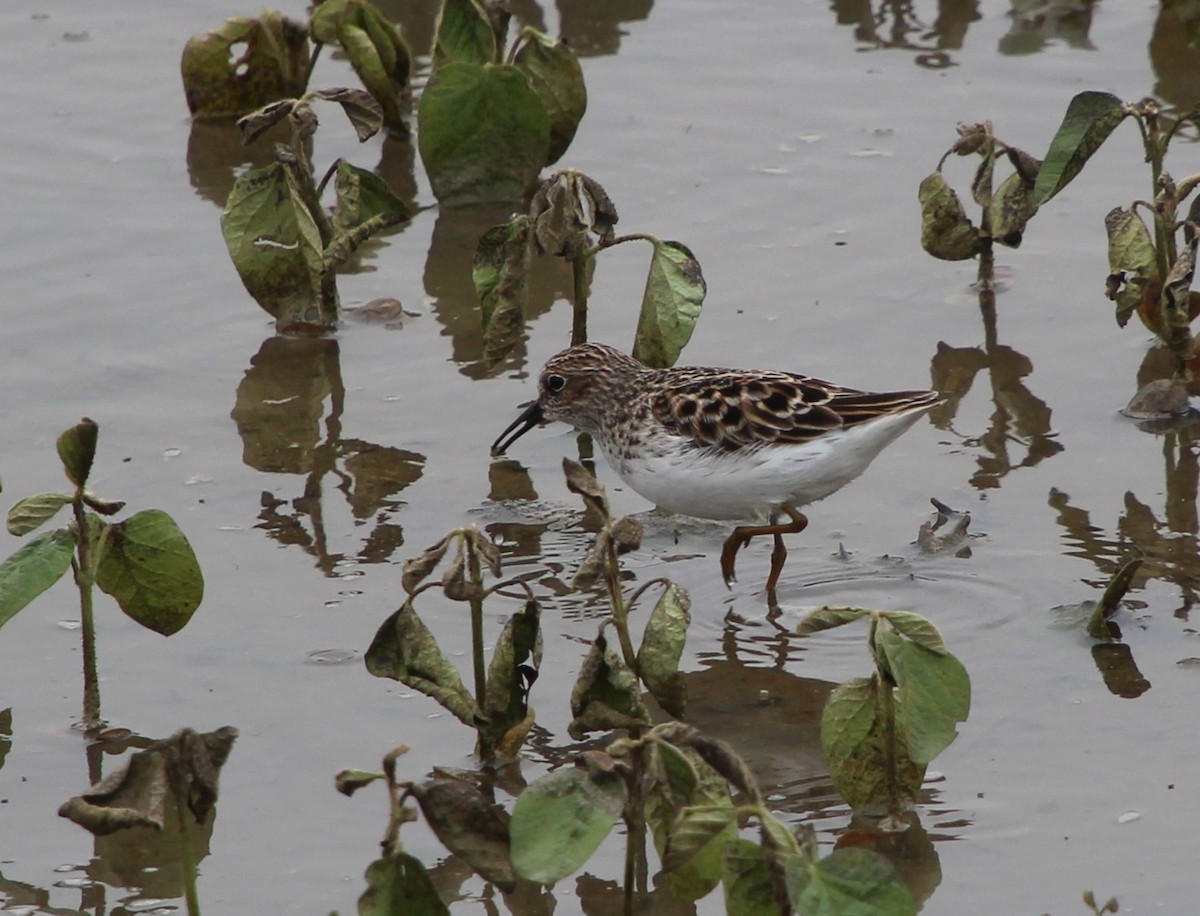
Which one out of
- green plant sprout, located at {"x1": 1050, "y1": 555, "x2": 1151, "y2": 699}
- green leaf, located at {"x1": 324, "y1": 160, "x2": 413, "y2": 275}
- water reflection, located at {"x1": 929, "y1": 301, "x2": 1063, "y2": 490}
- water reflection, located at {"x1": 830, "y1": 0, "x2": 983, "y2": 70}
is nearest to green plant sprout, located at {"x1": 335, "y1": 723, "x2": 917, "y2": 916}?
green plant sprout, located at {"x1": 1050, "y1": 555, "x2": 1151, "y2": 699}

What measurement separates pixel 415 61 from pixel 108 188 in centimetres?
234

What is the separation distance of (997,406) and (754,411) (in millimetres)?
1711

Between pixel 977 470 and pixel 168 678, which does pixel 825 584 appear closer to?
pixel 977 470

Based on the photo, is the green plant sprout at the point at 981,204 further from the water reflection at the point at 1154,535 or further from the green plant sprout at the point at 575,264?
the green plant sprout at the point at 575,264

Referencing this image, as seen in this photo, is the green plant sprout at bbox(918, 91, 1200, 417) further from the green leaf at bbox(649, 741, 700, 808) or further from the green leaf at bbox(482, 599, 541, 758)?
the green leaf at bbox(649, 741, 700, 808)

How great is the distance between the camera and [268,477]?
26.9 feet

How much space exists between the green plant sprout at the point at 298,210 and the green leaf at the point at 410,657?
10.9 feet

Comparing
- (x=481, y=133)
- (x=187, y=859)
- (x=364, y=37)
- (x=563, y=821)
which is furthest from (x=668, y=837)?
(x=364, y=37)

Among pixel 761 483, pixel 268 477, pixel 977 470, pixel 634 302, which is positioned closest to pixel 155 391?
pixel 268 477

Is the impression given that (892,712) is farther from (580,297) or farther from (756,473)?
(580,297)

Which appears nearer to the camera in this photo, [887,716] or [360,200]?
[887,716]

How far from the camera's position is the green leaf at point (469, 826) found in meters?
4.65

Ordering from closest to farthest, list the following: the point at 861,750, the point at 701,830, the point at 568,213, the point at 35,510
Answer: the point at 701,830, the point at 861,750, the point at 35,510, the point at 568,213

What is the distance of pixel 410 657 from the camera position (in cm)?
570
